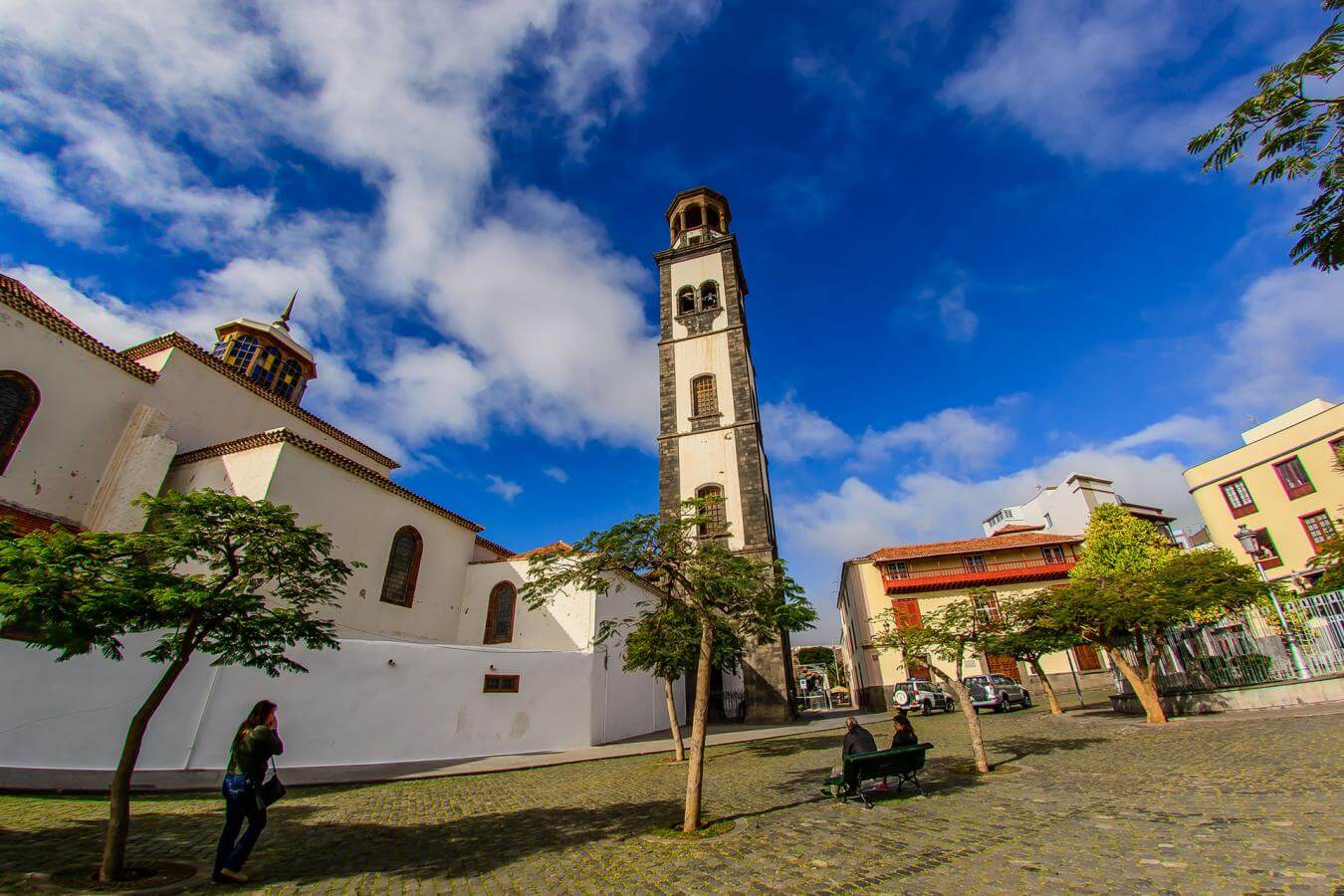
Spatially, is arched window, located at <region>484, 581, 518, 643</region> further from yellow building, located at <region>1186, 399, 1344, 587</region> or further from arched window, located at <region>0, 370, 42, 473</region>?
yellow building, located at <region>1186, 399, 1344, 587</region>

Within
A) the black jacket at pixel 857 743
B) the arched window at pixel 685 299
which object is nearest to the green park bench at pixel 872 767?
the black jacket at pixel 857 743

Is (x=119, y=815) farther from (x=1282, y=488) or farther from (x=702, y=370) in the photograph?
(x=1282, y=488)

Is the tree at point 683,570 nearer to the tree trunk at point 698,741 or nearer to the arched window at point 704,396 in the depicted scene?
the tree trunk at point 698,741

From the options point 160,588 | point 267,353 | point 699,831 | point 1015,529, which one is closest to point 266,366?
point 267,353

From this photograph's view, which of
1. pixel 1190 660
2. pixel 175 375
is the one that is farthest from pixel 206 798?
pixel 1190 660

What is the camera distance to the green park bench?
24.8 feet

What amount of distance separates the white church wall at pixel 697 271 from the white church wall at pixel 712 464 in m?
7.78

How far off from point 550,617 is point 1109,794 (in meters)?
15.9

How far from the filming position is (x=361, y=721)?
13.1 m

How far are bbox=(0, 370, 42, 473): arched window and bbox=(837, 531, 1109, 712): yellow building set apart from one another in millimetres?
31031

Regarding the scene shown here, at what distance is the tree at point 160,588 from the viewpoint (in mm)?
4789

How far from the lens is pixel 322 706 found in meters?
12.6

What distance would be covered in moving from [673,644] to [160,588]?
8959mm

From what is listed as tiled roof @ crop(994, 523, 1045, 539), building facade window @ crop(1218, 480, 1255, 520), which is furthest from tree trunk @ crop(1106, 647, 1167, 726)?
tiled roof @ crop(994, 523, 1045, 539)
